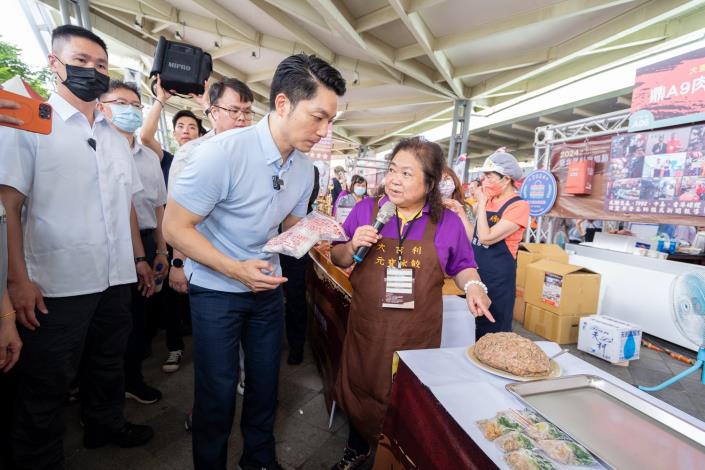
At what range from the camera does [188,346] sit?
132 inches

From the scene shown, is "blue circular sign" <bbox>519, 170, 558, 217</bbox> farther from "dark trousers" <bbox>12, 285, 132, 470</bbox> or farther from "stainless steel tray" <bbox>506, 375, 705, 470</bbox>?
"dark trousers" <bbox>12, 285, 132, 470</bbox>

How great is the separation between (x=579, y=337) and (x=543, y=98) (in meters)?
8.18

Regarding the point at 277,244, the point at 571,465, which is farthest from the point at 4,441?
the point at 571,465

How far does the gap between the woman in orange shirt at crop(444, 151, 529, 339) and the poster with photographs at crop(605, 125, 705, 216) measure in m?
2.93

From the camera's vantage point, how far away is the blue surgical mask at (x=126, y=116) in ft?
7.11

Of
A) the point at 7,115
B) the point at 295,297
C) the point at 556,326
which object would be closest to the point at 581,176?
the point at 556,326

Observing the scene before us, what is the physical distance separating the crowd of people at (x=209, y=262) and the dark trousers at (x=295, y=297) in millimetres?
1093

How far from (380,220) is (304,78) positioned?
2.15 ft

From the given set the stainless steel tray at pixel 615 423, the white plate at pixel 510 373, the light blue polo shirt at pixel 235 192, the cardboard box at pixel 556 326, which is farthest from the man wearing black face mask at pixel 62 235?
the cardboard box at pixel 556 326

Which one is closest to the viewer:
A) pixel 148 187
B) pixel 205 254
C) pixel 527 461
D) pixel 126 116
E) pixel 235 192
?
pixel 527 461

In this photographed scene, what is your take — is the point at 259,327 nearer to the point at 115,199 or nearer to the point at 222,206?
the point at 222,206

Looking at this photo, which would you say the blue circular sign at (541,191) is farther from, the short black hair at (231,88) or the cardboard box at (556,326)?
the short black hair at (231,88)

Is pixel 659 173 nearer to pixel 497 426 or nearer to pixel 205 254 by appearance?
pixel 497 426

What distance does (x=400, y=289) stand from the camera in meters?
1.54
